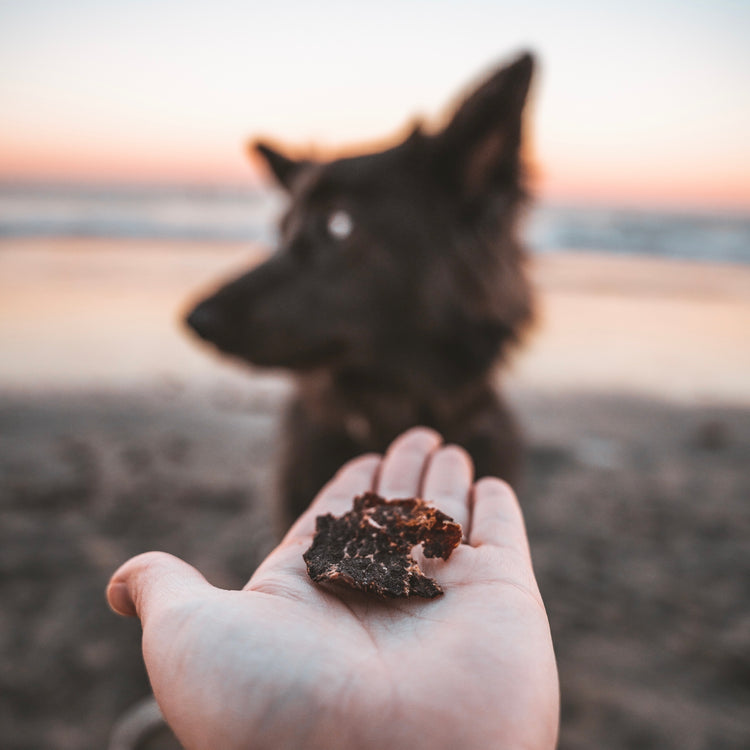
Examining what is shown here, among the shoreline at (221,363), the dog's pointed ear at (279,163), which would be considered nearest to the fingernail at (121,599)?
the dog's pointed ear at (279,163)

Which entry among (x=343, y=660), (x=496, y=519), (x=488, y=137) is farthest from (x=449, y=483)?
(x=488, y=137)

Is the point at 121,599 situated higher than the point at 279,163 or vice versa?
the point at 279,163

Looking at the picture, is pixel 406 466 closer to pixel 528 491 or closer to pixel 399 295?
pixel 399 295

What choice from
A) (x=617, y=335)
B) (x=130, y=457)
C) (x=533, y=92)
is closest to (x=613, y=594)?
(x=533, y=92)

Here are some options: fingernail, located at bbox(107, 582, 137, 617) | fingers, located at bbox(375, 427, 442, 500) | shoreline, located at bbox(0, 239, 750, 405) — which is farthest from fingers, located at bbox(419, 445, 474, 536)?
shoreline, located at bbox(0, 239, 750, 405)

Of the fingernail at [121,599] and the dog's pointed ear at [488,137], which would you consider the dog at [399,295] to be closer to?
the dog's pointed ear at [488,137]

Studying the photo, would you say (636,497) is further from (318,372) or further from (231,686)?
(231,686)
